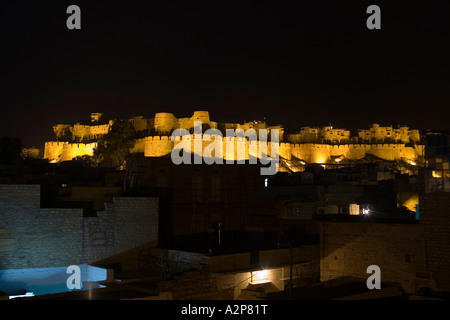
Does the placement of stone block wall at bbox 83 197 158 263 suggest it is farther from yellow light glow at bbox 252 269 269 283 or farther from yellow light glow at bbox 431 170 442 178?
yellow light glow at bbox 431 170 442 178

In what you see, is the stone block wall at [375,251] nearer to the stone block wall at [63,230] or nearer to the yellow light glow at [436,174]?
the yellow light glow at [436,174]

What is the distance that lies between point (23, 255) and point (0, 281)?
0.87m

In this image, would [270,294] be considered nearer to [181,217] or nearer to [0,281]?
[181,217]

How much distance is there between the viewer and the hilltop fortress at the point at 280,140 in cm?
6469

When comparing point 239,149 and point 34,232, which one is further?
point 239,149

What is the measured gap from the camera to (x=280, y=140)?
7556 centimetres

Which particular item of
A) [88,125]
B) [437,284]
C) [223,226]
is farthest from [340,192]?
[88,125]

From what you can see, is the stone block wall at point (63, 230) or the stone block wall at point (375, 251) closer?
the stone block wall at point (375, 251)

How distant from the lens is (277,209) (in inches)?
864

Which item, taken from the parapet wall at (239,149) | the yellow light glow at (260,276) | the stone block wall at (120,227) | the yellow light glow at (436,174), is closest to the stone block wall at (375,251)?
the yellow light glow at (436,174)

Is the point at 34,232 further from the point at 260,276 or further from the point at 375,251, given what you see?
the point at 375,251

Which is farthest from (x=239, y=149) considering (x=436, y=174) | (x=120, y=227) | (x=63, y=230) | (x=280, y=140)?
(x=63, y=230)

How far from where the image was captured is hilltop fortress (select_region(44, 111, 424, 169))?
6469cm

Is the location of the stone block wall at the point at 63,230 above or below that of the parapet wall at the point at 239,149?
below
